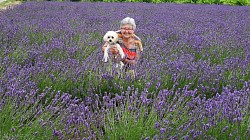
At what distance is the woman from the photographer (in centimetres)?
375

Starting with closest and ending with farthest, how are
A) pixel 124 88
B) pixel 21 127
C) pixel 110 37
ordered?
pixel 21 127, pixel 124 88, pixel 110 37

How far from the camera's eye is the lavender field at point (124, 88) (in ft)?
7.17

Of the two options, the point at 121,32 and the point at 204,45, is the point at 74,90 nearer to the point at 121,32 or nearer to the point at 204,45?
the point at 121,32

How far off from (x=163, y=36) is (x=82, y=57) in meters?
1.76

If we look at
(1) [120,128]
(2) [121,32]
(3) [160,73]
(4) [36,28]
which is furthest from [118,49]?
(4) [36,28]

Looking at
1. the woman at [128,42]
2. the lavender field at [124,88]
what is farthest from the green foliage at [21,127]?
the woman at [128,42]

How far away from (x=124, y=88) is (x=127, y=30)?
79 centimetres

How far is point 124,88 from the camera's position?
10.5ft

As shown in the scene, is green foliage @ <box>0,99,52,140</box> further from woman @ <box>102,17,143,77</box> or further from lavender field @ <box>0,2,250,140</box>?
woman @ <box>102,17,143,77</box>

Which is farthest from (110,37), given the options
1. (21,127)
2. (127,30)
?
(21,127)

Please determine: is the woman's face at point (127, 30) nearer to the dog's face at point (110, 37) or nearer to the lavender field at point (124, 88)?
the dog's face at point (110, 37)

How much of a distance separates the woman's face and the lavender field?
31cm

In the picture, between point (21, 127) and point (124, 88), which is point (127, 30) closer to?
point (124, 88)

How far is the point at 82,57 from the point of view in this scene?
4137 millimetres
